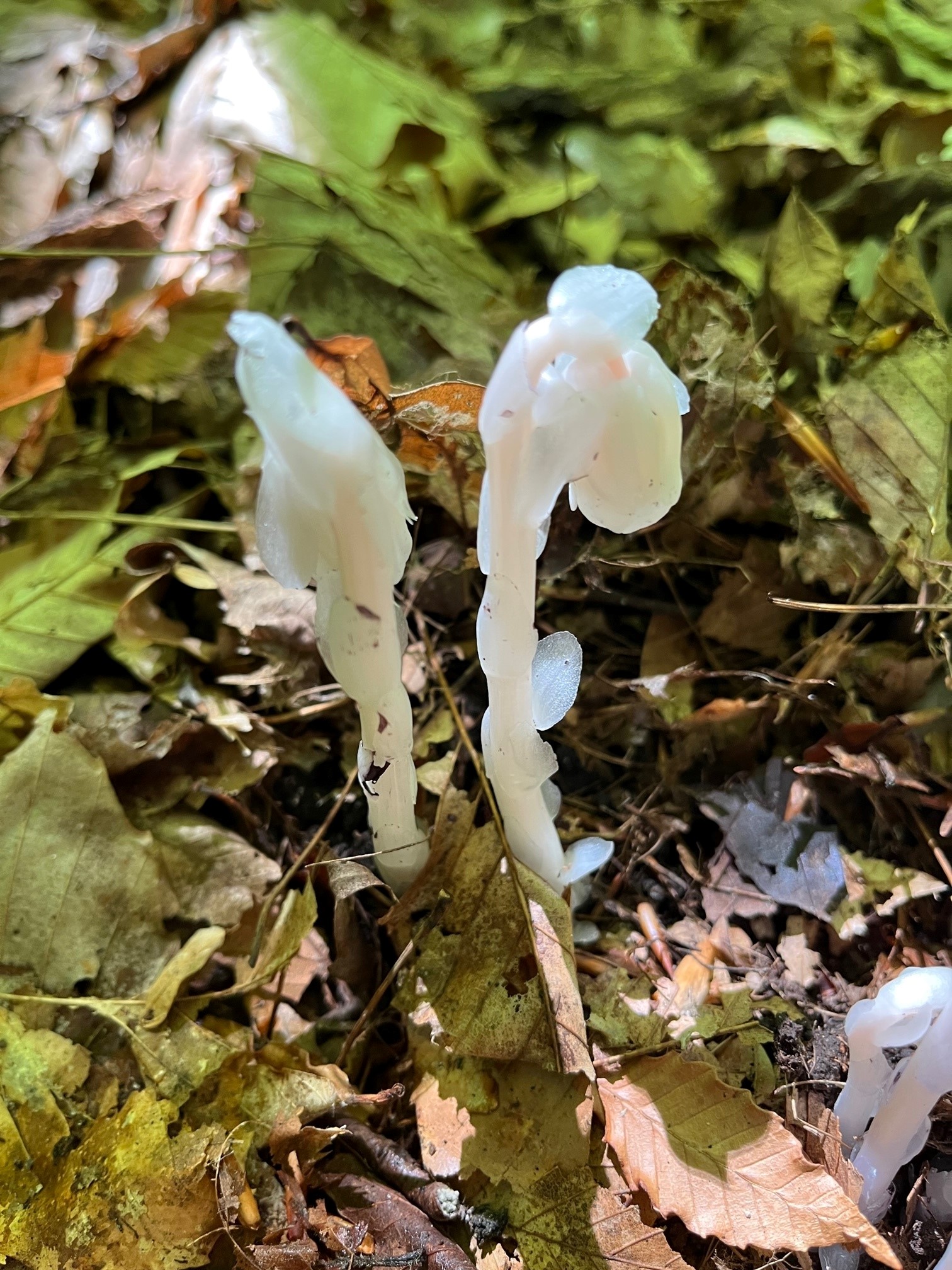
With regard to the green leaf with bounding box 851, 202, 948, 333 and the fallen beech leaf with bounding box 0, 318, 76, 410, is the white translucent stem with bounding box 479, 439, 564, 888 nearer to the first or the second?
the green leaf with bounding box 851, 202, 948, 333

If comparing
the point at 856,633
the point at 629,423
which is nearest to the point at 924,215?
the point at 856,633

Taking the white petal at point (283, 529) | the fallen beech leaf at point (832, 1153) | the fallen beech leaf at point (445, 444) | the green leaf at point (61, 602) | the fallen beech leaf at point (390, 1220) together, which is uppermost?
the white petal at point (283, 529)

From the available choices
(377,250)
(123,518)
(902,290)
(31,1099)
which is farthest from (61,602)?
(902,290)

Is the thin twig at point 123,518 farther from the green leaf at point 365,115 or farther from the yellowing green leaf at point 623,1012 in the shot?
the yellowing green leaf at point 623,1012

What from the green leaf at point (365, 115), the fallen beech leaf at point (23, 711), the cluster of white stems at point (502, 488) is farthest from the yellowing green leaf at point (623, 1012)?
the green leaf at point (365, 115)

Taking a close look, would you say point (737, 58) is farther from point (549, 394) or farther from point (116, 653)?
point (116, 653)

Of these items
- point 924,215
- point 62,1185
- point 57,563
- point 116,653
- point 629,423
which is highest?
point 629,423

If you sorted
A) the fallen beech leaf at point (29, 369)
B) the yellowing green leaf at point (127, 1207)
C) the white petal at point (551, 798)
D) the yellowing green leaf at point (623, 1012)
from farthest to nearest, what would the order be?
the fallen beech leaf at point (29, 369) < the white petal at point (551, 798) < the yellowing green leaf at point (623, 1012) < the yellowing green leaf at point (127, 1207)
